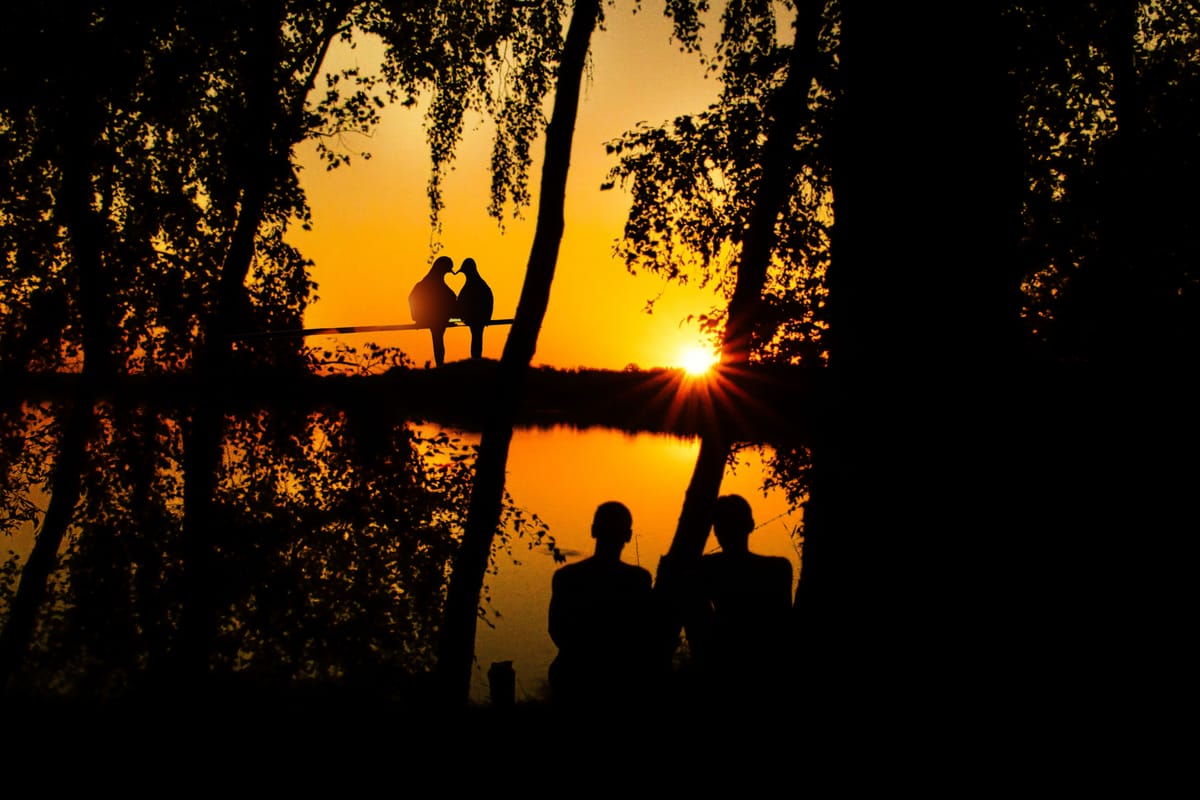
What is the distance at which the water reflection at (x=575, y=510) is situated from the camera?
17.0 m

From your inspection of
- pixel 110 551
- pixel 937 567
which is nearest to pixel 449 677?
pixel 937 567

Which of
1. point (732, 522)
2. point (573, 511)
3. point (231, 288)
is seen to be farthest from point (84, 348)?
point (573, 511)

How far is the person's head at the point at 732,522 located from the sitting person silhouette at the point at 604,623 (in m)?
0.37

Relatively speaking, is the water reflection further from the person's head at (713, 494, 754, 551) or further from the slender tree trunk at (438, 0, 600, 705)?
the person's head at (713, 494, 754, 551)

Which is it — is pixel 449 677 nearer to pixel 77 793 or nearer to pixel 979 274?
pixel 77 793

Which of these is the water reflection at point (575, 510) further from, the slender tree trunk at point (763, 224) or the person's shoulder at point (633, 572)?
the person's shoulder at point (633, 572)

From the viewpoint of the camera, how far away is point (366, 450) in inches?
416

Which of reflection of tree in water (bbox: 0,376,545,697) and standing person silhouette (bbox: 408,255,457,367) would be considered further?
reflection of tree in water (bbox: 0,376,545,697)

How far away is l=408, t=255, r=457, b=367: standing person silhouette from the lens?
5.08 m

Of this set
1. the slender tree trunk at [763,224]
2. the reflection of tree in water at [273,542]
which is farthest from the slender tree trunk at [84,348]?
the slender tree trunk at [763,224]

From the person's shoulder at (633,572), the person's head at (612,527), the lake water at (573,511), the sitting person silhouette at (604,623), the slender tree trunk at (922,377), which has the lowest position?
the lake water at (573,511)

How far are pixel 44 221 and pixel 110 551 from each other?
4.56 m

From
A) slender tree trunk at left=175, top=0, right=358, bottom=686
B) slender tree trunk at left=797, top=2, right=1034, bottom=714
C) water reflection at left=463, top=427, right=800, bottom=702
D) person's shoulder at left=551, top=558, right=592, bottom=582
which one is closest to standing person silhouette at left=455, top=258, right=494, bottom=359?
water reflection at left=463, top=427, right=800, bottom=702

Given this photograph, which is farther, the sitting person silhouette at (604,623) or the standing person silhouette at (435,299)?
the standing person silhouette at (435,299)
